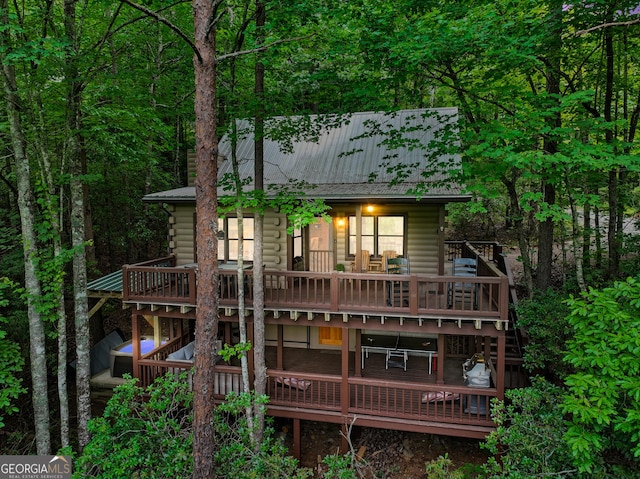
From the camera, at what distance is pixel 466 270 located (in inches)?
403

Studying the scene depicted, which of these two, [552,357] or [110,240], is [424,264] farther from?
[110,240]

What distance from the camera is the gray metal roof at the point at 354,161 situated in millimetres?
9602

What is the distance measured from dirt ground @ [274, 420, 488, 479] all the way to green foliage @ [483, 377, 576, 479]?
279 cm

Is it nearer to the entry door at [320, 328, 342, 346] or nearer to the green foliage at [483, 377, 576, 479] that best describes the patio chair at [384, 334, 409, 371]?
the entry door at [320, 328, 342, 346]

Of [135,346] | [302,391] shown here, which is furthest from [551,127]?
[135,346]

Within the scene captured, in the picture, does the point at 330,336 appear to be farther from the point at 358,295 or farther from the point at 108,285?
the point at 108,285

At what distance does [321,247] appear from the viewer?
1165 centimetres

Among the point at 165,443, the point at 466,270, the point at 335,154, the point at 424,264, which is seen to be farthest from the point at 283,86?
the point at 165,443

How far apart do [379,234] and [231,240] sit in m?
4.75

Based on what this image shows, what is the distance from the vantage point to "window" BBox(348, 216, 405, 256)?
1089 centimetres

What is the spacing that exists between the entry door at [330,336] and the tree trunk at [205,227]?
6.01 meters

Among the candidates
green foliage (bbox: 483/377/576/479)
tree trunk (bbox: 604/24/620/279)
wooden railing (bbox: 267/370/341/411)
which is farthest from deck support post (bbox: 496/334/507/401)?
tree trunk (bbox: 604/24/620/279)

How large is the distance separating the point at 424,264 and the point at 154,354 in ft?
26.4

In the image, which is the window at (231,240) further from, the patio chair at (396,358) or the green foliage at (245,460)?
the green foliage at (245,460)
